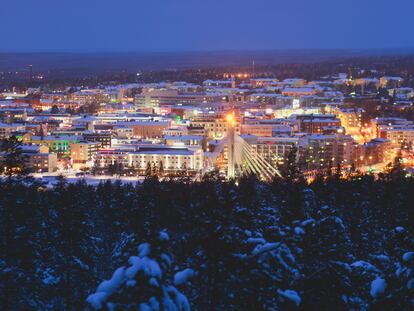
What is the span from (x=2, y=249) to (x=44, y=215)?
3288 millimetres

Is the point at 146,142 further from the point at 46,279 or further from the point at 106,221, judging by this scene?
the point at 46,279

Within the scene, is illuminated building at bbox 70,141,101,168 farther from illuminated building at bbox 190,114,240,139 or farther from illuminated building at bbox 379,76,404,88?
illuminated building at bbox 379,76,404,88

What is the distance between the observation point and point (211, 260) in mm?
6645

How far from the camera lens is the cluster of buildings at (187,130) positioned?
33125mm

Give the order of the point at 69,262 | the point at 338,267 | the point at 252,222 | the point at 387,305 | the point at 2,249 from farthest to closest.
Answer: the point at 69,262 < the point at 2,249 < the point at 252,222 < the point at 338,267 < the point at 387,305

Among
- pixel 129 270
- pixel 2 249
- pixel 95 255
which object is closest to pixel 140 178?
pixel 95 255

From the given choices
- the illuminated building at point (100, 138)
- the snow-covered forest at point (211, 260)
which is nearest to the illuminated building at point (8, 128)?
the illuminated building at point (100, 138)

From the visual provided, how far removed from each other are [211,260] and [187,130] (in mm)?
34203

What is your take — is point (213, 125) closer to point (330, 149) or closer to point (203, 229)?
point (330, 149)

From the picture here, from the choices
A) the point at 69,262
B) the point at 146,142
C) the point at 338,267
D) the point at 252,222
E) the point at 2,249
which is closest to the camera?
the point at 338,267

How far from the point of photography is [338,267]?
666cm

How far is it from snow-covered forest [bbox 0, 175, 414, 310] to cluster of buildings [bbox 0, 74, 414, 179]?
10.3 m

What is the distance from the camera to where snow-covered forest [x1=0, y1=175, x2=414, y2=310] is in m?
4.92

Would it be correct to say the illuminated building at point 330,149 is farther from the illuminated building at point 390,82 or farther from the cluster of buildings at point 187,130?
the illuminated building at point 390,82
